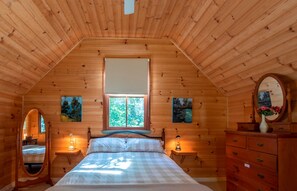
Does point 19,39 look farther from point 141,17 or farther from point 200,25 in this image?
point 200,25

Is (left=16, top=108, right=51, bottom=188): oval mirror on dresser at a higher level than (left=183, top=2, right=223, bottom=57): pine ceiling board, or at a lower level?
lower

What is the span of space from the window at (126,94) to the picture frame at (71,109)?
1.58ft

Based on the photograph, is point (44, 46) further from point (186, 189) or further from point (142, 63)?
point (186, 189)

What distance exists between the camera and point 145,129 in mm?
5426

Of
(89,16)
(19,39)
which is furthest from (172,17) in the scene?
(19,39)

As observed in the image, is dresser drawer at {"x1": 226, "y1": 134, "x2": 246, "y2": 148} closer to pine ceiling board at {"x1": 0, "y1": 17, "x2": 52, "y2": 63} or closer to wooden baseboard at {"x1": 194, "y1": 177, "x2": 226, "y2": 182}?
wooden baseboard at {"x1": 194, "y1": 177, "x2": 226, "y2": 182}

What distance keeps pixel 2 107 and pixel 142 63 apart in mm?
2499

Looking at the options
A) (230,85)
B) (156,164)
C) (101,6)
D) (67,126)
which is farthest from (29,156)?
(230,85)

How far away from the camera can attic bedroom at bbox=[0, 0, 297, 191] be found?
123 inches

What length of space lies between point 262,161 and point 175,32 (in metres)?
2.63

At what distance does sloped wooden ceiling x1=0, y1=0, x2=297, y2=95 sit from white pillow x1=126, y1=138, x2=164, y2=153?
5.34 feet

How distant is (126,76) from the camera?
5.38 metres

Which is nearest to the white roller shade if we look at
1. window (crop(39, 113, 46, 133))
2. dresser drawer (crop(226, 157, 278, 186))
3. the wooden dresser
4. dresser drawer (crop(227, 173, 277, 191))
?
window (crop(39, 113, 46, 133))

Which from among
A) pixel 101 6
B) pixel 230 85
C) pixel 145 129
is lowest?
pixel 145 129
